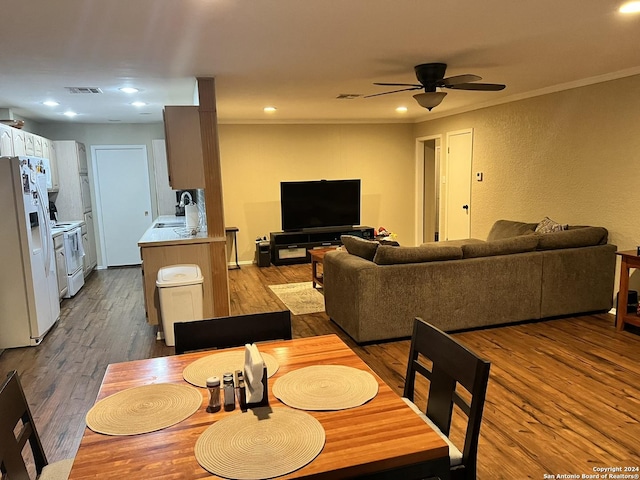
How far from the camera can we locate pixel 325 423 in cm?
136

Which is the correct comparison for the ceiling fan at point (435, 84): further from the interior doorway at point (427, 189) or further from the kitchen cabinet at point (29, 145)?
the kitchen cabinet at point (29, 145)

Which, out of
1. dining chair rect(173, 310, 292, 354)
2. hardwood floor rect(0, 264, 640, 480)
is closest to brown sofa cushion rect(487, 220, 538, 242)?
hardwood floor rect(0, 264, 640, 480)

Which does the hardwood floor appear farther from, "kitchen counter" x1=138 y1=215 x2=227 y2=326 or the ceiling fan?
the ceiling fan

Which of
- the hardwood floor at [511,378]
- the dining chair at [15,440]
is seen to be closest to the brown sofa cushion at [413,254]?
the hardwood floor at [511,378]

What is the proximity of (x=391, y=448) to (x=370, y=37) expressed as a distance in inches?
102

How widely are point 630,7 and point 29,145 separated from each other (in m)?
6.20

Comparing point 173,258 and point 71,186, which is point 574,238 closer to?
point 173,258

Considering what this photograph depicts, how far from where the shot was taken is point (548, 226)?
4992mm

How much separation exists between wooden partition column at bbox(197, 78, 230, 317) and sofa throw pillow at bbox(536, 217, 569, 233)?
11.3 feet

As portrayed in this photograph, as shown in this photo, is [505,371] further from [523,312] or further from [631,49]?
[631,49]

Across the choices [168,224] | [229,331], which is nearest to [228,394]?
[229,331]

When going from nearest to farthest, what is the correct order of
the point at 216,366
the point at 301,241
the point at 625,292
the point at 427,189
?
1. the point at 216,366
2. the point at 625,292
3. the point at 301,241
4. the point at 427,189

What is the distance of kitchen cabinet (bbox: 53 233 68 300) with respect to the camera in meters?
5.46

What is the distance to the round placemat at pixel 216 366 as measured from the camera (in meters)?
1.67
